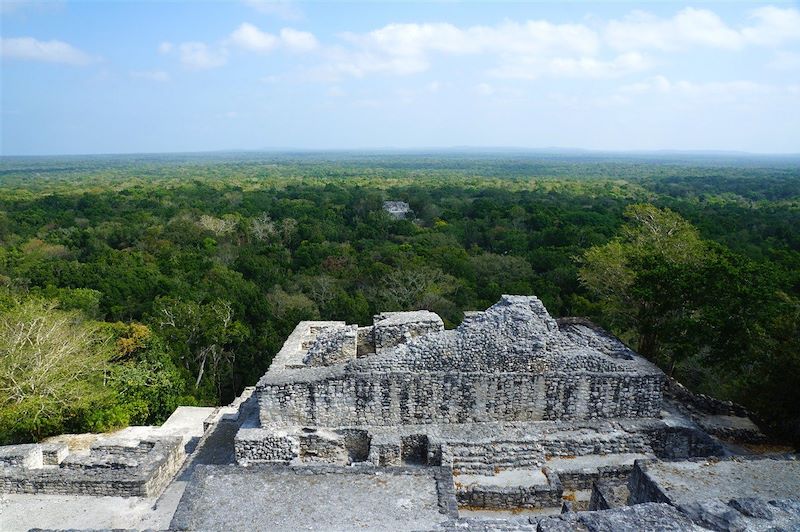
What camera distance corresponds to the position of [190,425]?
13.6m

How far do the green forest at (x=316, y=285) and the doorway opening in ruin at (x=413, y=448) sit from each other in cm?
683

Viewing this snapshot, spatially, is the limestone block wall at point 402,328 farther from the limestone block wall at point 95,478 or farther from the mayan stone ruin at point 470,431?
the limestone block wall at point 95,478

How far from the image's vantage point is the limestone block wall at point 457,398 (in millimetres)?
10500

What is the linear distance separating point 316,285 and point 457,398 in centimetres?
1817

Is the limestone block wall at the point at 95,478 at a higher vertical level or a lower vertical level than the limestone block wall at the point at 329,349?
lower

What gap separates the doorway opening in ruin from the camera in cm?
1034

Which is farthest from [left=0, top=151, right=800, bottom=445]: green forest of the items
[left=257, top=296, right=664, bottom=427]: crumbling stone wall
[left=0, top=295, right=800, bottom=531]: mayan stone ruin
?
[left=257, top=296, right=664, bottom=427]: crumbling stone wall

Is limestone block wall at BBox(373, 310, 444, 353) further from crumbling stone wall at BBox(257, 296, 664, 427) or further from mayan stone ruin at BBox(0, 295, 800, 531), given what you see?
crumbling stone wall at BBox(257, 296, 664, 427)

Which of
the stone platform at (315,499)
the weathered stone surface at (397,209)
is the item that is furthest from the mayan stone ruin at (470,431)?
the weathered stone surface at (397,209)

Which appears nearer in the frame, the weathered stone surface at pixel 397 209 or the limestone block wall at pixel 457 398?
the limestone block wall at pixel 457 398

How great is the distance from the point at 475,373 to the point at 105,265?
1083 inches

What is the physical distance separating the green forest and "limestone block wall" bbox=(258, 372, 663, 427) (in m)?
2.88

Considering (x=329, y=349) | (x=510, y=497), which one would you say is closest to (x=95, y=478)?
(x=329, y=349)

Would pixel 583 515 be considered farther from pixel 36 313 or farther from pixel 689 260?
pixel 36 313
